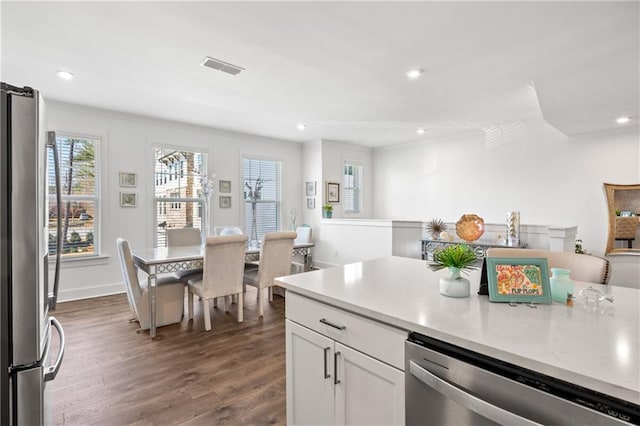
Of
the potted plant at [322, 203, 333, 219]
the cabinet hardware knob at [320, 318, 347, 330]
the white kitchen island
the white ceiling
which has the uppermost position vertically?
the white ceiling

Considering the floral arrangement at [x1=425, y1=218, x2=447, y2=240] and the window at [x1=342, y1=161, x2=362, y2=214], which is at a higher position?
the window at [x1=342, y1=161, x2=362, y2=214]

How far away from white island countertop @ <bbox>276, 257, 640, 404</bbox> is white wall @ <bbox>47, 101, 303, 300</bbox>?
420 centimetres

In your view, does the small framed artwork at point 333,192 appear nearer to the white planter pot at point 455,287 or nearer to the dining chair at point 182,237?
the dining chair at point 182,237

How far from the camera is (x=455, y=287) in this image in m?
1.33

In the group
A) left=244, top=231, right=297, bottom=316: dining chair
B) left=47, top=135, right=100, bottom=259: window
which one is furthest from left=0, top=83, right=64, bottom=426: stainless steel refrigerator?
left=47, top=135, right=100, bottom=259: window

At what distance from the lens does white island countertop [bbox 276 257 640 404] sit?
2.49ft

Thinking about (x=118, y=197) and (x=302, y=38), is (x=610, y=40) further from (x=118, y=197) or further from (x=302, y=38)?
(x=118, y=197)

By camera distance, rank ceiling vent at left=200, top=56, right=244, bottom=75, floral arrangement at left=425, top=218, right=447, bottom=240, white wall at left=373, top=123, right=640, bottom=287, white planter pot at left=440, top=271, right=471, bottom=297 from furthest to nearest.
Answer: floral arrangement at left=425, top=218, right=447, bottom=240
white wall at left=373, top=123, right=640, bottom=287
ceiling vent at left=200, top=56, right=244, bottom=75
white planter pot at left=440, top=271, right=471, bottom=297

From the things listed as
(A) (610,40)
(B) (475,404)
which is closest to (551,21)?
(A) (610,40)

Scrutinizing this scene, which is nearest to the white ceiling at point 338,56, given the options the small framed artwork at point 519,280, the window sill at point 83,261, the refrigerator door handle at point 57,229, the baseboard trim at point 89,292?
the refrigerator door handle at point 57,229

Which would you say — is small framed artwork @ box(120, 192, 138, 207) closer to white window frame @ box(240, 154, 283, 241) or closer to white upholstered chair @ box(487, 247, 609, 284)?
white window frame @ box(240, 154, 283, 241)

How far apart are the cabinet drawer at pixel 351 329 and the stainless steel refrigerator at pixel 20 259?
98cm

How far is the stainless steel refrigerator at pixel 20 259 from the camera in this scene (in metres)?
1.09

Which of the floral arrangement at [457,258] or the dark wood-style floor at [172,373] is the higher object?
the floral arrangement at [457,258]
